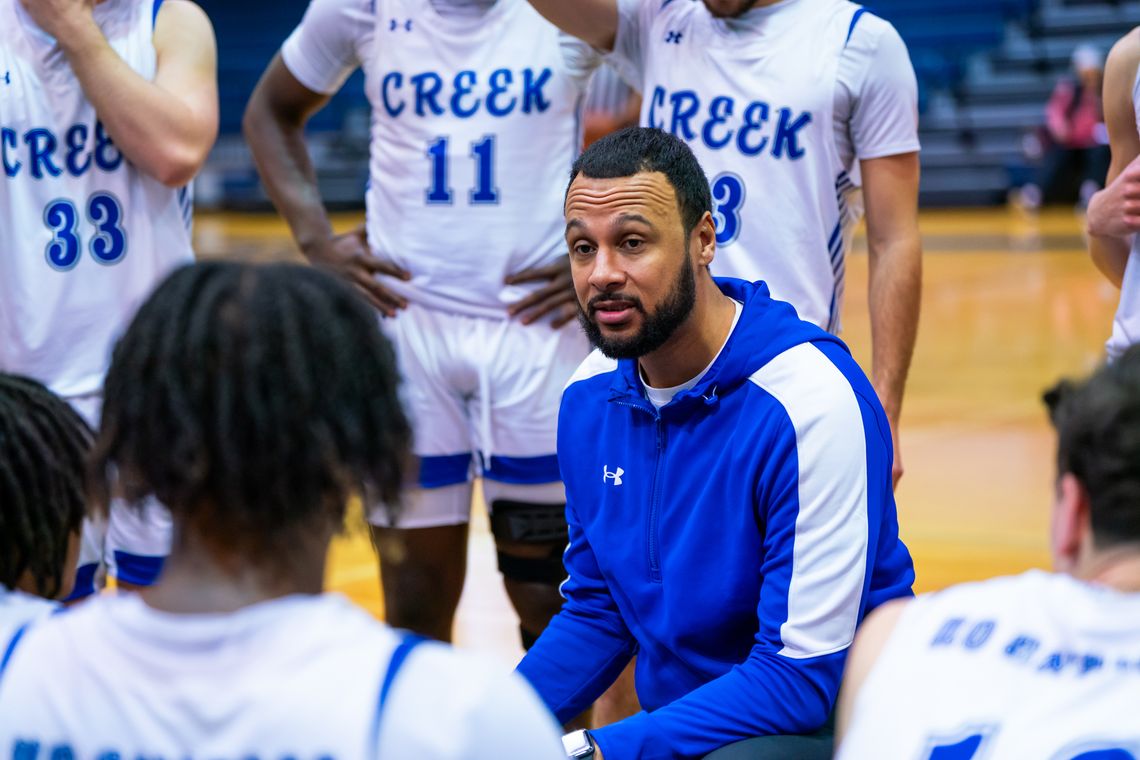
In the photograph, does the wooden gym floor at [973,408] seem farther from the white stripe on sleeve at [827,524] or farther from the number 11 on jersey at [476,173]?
the white stripe on sleeve at [827,524]

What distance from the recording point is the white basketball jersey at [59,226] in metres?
3.13

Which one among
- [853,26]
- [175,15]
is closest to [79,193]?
[175,15]

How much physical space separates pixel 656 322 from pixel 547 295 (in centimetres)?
107

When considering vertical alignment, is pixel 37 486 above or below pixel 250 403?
below

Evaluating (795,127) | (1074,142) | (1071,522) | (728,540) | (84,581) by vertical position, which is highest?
(795,127)

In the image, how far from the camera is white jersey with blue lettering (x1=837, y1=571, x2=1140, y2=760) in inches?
55.4

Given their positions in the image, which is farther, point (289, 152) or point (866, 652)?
point (289, 152)

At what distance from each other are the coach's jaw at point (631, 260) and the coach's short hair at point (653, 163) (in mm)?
14

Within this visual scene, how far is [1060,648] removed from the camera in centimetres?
144

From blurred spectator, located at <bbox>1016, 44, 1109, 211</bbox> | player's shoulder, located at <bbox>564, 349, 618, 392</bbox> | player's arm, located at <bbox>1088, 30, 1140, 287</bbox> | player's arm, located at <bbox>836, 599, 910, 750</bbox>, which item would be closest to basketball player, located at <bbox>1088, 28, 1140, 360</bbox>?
player's arm, located at <bbox>1088, 30, 1140, 287</bbox>

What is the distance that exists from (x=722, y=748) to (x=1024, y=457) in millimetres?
4855

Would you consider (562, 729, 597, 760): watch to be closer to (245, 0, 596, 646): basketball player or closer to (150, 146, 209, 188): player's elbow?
(245, 0, 596, 646): basketball player

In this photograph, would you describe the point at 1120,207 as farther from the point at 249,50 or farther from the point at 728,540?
the point at 249,50

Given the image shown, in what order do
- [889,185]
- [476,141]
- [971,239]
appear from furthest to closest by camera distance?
[971,239]
[476,141]
[889,185]
